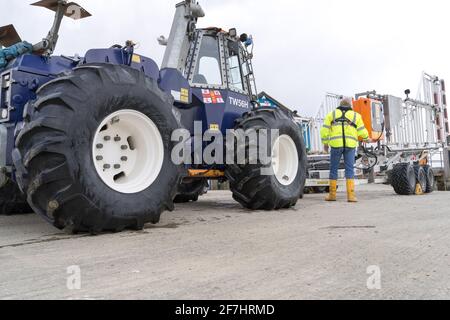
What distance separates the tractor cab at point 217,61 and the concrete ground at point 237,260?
7.61ft

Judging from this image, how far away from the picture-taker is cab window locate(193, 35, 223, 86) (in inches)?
225

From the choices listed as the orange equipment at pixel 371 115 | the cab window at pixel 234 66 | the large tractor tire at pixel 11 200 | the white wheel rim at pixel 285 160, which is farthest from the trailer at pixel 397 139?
the large tractor tire at pixel 11 200

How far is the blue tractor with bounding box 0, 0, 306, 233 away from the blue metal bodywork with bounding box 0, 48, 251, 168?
11 millimetres

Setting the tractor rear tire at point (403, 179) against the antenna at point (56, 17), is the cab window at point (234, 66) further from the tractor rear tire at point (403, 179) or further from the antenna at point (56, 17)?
the tractor rear tire at point (403, 179)

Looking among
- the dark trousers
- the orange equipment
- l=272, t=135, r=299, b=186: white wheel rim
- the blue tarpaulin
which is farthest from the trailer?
the blue tarpaulin

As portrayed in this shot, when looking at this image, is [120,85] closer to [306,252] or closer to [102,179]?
[102,179]

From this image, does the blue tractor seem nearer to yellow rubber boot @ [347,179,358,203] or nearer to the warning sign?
the warning sign

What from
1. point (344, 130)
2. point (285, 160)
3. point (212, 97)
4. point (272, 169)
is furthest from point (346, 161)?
point (212, 97)

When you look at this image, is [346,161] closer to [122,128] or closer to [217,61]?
[217,61]

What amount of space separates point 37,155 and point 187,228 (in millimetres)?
1528

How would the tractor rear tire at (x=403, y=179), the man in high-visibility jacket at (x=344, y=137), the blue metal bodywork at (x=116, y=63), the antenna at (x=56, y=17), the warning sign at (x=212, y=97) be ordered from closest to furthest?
the blue metal bodywork at (x=116, y=63) < the antenna at (x=56, y=17) < the warning sign at (x=212, y=97) < the man in high-visibility jacket at (x=344, y=137) < the tractor rear tire at (x=403, y=179)

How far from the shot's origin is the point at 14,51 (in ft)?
13.7

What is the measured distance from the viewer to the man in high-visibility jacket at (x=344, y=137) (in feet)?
23.4
